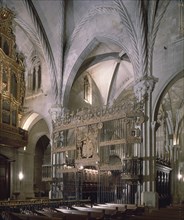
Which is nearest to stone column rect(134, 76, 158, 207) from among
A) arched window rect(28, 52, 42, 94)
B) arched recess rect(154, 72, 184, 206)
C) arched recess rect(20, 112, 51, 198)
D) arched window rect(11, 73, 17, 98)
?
arched window rect(11, 73, 17, 98)

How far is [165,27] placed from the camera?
1838cm

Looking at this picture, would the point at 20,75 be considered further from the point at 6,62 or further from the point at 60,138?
the point at 60,138

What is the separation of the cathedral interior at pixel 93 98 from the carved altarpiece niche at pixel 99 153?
5 centimetres

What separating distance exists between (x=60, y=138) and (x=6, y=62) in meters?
5.18

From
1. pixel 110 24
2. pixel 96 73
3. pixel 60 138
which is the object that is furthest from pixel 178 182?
pixel 110 24

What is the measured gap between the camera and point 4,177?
24672 millimetres

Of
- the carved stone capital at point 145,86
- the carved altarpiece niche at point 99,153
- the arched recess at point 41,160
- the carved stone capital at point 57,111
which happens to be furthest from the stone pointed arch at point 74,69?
the arched recess at point 41,160

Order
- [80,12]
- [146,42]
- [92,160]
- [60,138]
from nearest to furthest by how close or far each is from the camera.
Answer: [92,160] → [146,42] → [60,138] → [80,12]

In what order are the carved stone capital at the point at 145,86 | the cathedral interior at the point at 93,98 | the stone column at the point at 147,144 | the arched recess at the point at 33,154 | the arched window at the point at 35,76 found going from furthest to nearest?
the arched recess at the point at 33,154 → the arched window at the point at 35,76 → the carved stone capital at the point at 145,86 → the cathedral interior at the point at 93,98 → the stone column at the point at 147,144

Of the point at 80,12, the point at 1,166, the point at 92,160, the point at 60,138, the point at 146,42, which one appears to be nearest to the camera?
the point at 92,160

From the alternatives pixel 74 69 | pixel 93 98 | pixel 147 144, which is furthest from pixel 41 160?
pixel 147 144

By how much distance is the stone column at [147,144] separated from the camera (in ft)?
55.9

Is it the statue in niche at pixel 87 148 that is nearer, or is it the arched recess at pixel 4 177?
the statue in niche at pixel 87 148

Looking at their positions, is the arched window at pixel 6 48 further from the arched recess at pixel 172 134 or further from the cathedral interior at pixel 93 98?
the arched recess at pixel 172 134
